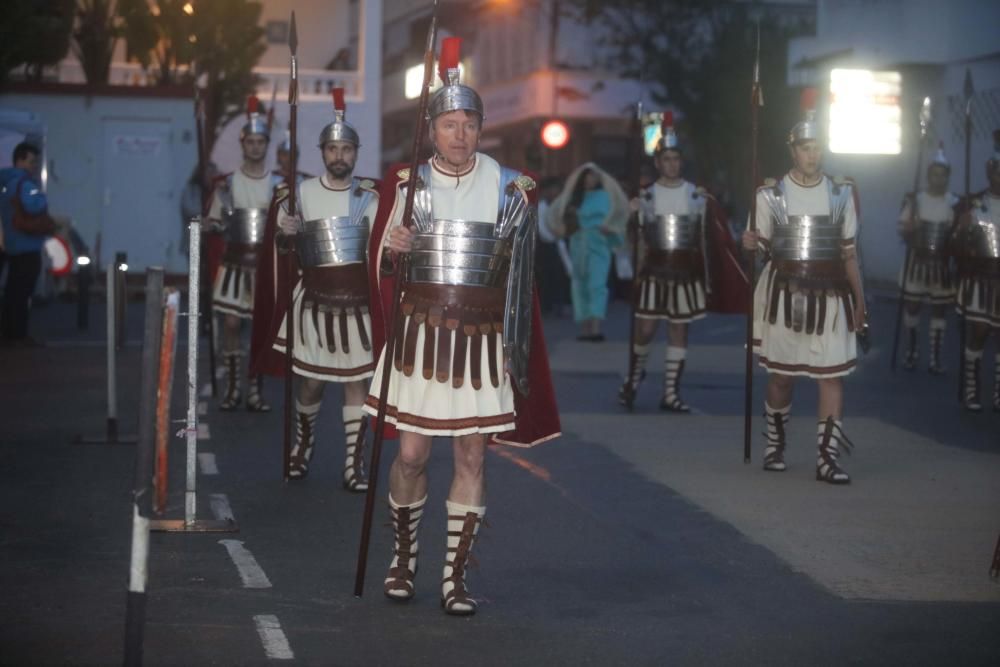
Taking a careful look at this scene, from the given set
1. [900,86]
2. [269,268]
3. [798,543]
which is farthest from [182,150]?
[798,543]

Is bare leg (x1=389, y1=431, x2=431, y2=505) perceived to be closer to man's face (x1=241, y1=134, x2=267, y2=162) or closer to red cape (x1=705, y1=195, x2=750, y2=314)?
man's face (x1=241, y1=134, x2=267, y2=162)

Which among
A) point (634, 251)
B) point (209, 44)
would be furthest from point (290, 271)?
point (209, 44)

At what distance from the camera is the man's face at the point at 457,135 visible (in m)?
7.57

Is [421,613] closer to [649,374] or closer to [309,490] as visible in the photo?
[309,490]

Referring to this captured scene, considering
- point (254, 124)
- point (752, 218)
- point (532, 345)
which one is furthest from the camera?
point (254, 124)

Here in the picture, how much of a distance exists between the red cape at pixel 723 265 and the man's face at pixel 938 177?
14.6ft

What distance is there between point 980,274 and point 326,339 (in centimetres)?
687

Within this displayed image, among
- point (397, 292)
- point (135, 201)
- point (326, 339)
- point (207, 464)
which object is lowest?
point (207, 464)

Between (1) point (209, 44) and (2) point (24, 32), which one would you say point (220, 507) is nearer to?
Result: (2) point (24, 32)

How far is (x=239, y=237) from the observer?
14641mm

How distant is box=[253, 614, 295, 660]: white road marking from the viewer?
22.5ft

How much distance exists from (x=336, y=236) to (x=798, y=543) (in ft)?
10.7

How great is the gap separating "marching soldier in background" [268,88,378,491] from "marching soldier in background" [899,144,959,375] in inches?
359

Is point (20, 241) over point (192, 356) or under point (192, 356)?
over
